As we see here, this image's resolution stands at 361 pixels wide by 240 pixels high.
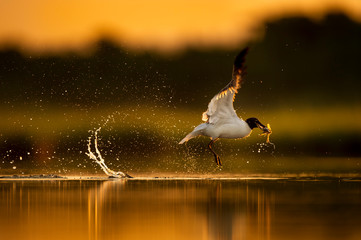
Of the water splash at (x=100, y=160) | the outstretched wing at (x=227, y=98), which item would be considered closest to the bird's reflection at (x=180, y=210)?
the outstretched wing at (x=227, y=98)

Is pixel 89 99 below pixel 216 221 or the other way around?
the other way around

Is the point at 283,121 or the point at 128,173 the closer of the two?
the point at 128,173

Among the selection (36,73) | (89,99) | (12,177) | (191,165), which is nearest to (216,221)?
(12,177)

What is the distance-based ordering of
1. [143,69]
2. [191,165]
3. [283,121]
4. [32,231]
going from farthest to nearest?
1. [143,69]
2. [283,121]
3. [191,165]
4. [32,231]

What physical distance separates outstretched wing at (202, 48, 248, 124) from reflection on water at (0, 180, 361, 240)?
154cm

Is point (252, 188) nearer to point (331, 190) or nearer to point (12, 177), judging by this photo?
point (331, 190)

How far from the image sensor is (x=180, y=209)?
2031cm

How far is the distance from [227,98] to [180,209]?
14.8 feet

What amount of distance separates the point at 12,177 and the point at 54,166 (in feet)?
10.5

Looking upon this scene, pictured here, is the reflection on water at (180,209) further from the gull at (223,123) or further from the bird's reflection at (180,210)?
the gull at (223,123)

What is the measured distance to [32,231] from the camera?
687 inches

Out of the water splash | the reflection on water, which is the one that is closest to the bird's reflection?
the reflection on water

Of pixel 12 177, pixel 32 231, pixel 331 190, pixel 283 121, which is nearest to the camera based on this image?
pixel 32 231

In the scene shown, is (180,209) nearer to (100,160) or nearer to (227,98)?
(227,98)
